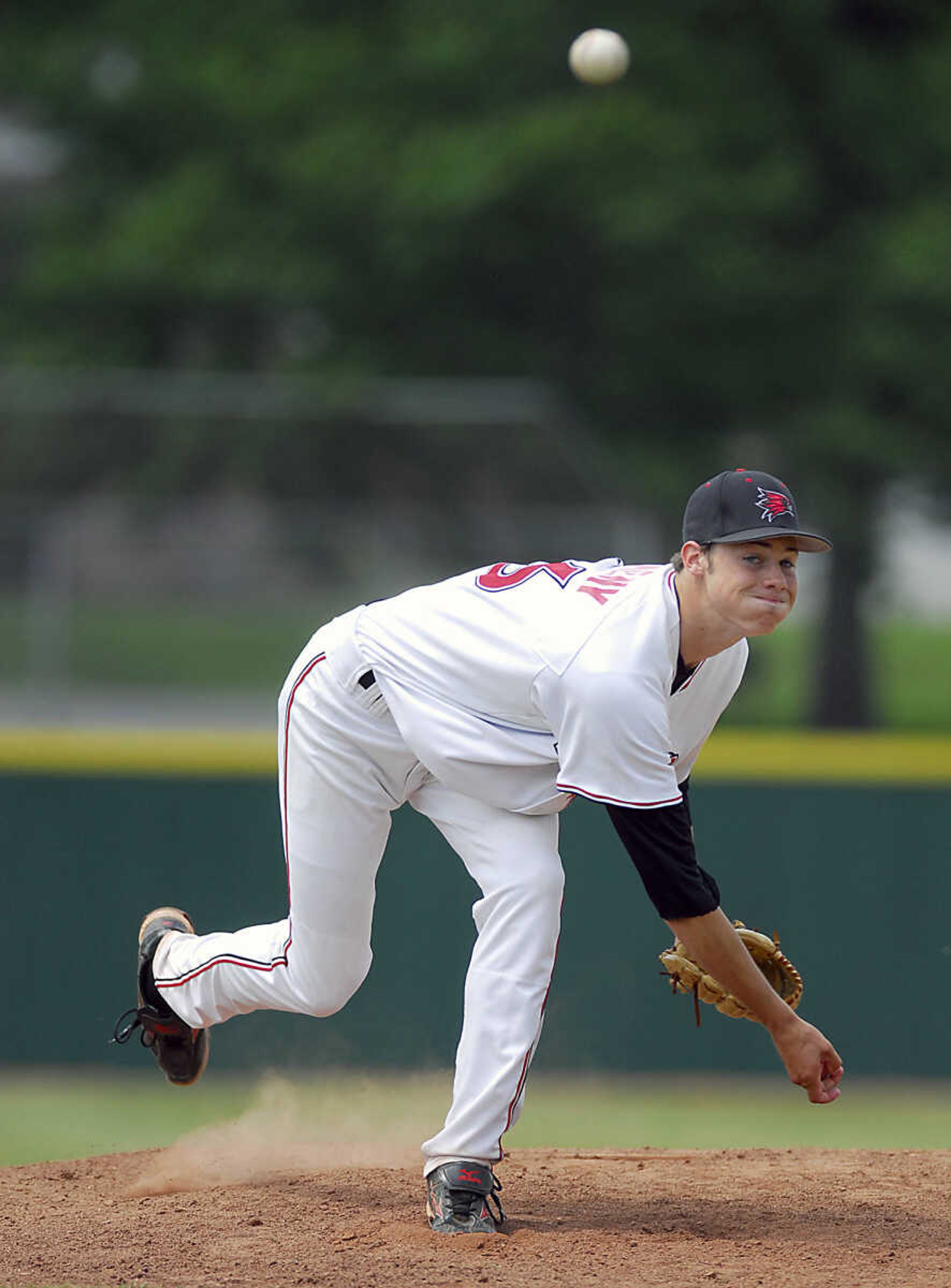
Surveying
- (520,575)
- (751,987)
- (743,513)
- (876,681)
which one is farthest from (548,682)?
(876,681)

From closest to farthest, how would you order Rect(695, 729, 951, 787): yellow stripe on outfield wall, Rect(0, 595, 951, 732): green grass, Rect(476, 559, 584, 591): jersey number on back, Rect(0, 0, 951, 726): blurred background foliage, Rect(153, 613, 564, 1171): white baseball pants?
Rect(153, 613, 564, 1171): white baseball pants
Rect(476, 559, 584, 591): jersey number on back
Rect(695, 729, 951, 787): yellow stripe on outfield wall
Rect(0, 595, 951, 732): green grass
Rect(0, 0, 951, 726): blurred background foliage

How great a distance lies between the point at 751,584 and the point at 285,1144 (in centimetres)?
208

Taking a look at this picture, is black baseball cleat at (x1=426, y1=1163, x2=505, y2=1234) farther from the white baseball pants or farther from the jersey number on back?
the jersey number on back

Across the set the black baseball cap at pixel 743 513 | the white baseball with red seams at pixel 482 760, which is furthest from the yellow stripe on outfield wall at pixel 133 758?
the black baseball cap at pixel 743 513

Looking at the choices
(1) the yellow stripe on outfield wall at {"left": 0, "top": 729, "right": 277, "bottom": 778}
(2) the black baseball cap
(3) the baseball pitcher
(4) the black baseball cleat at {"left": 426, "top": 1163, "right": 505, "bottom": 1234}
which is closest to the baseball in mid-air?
(1) the yellow stripe on outfield wall at {"left": 0, "top": 729, "right": 277, "bottom": 778}

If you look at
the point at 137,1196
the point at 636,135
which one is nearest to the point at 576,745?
the point at 137,1196

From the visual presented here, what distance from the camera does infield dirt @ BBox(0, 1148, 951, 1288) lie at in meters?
3.36

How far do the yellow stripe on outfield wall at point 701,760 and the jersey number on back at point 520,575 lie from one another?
2676 millimetres

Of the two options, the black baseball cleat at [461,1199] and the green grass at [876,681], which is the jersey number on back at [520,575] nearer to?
the black baseball cleat at [461,1199]

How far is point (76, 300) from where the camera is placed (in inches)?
626

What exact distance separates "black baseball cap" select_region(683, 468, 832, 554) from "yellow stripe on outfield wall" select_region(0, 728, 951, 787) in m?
2.99

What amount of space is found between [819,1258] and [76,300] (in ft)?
45.3

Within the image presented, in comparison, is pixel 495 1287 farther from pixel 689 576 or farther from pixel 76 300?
pixel 76 300

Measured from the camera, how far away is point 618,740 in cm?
328
